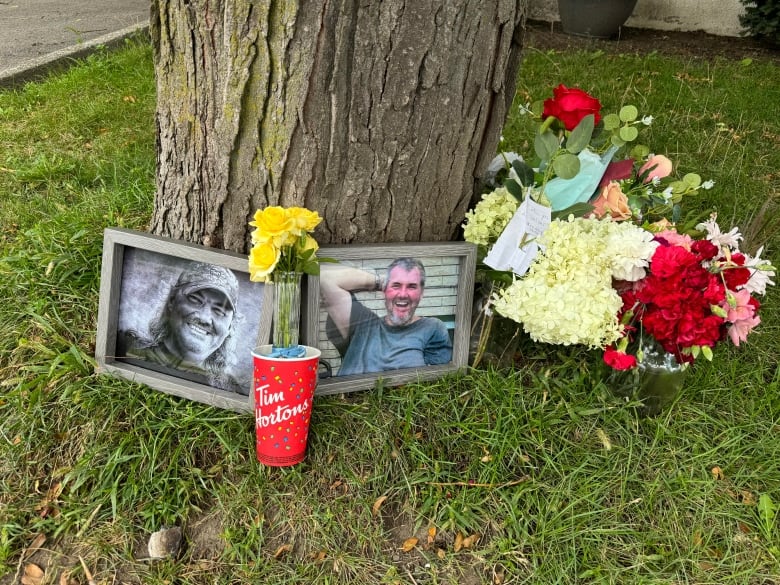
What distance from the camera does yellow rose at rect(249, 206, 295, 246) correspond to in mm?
1666

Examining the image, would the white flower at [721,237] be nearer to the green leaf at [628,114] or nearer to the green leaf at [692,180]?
the green leaf at [692,180]

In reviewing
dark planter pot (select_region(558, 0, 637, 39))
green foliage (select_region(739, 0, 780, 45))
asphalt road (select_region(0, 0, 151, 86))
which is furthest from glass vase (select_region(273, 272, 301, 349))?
green foliage (select_region(739, 0, 780, 45))

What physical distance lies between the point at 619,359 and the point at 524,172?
65 centimetres

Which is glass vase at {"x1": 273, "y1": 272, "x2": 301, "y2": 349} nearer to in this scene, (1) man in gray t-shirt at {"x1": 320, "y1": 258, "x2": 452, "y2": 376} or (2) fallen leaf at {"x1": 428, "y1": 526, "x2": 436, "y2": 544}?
(1) man in gray t-shirt at {"x1": 320, "y1": 258, "x2": 452, "y2": 376}

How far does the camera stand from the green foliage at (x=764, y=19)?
23.7 feet

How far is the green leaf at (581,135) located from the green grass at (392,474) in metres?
0.68

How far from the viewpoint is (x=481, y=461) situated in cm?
194

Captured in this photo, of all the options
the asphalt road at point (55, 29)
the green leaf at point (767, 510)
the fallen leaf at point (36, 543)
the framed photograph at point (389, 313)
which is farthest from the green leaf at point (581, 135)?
the asphalt road at point (55, 29)

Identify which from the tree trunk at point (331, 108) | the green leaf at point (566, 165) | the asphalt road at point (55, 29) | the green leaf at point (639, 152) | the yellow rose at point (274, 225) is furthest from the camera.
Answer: the asphalt road at point (55, 29)

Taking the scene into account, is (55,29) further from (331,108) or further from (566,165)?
(566,165)

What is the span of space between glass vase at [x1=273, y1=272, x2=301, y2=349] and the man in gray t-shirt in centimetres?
17

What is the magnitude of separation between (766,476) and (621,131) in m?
1.18

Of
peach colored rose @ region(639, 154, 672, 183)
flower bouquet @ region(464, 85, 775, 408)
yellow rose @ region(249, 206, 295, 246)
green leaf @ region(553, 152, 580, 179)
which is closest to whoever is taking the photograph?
yellow rose @ region(249, 206, 295, 246)

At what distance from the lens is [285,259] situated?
178 centimetres
